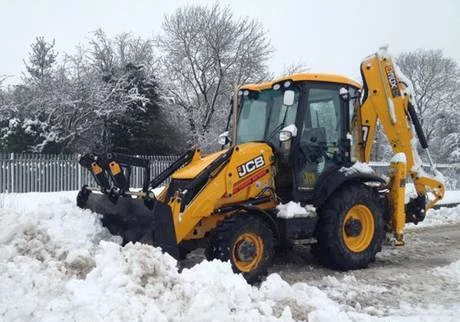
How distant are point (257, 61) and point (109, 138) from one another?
34.9ft

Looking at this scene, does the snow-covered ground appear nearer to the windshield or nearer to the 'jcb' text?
the 'jcb' text

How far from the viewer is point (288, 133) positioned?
682cm

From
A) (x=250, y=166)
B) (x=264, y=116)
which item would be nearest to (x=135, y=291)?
(x=250, y=166)

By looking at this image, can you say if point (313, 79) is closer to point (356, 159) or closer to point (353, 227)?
point (356, 159)

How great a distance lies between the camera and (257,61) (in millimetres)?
29812

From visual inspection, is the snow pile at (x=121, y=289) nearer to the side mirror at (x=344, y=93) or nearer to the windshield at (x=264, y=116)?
the windshield at (x=264, y=116)

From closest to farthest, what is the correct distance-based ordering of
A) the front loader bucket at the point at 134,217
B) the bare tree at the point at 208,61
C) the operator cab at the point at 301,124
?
the front loader bucket at the point at 134,217 → the operator cab at the point at 301,124 → the bare tree at the point at 208,61

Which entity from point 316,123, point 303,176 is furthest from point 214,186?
point 316,123

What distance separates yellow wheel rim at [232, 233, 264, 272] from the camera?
6.10 m

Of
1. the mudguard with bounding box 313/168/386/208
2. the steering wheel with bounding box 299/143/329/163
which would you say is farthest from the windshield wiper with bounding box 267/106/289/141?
the mudguard with bounding box 313/168/386/208

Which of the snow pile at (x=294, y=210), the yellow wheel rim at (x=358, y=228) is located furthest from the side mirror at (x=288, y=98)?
the yellow wheel rim at (x=358, y=228)

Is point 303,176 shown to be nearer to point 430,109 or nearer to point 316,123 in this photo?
point 316,123

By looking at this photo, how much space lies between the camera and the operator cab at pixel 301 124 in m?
7.02

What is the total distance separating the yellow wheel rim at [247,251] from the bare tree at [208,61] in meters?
22.8
